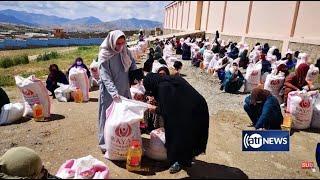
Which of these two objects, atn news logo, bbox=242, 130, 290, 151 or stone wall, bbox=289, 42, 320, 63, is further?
stone wall, bbox=289, 42, 320, 63

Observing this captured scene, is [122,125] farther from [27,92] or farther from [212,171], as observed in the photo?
[27,92]

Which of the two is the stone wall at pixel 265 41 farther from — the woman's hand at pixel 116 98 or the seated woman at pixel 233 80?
the woman's hand at pixel 116 98

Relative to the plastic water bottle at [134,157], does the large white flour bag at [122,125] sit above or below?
above

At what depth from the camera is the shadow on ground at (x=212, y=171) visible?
12.4 ft

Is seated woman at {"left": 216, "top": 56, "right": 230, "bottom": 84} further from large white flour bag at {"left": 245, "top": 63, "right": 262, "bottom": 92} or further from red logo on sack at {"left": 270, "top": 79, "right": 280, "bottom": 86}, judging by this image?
red logo on sack at {"left": 270, "top": 79, "right": 280, "bottom": 86}

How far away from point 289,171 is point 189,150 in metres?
1.42

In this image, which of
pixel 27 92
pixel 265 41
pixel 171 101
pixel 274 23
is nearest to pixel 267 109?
pixel 171 101

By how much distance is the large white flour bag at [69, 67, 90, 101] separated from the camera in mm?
7027

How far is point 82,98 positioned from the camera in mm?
7207

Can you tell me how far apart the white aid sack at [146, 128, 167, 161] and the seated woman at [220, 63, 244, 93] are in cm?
489

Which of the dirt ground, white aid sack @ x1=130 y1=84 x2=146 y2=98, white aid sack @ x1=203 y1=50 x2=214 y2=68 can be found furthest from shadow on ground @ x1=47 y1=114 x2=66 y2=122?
white aid sack @ x1=203 y1=50 x2=214 y2=68

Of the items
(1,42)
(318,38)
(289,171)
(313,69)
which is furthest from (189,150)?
(1,42)

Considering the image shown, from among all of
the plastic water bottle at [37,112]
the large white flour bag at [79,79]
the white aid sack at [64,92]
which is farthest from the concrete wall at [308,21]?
the plastic water bottle at [37,112]

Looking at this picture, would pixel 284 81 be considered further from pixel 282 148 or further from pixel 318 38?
pixel 318 38
